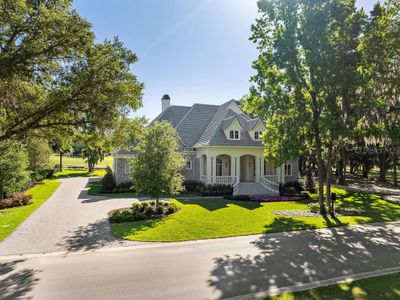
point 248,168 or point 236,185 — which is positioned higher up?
point 248,168

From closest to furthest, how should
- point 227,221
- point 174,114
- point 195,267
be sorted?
1. point 195,267
2. point 227,221
3. point 174,114

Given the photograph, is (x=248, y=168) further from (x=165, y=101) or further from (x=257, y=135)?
(x=165, y=101)

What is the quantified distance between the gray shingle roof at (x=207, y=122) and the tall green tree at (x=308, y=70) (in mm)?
9896

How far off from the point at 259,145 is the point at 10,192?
2213cm

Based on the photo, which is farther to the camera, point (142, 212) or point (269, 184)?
point (269, 184)

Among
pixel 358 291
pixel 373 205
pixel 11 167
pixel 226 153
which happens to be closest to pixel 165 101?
pixel 226 153

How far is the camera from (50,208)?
1908 centimetres

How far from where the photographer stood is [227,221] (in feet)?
48.7

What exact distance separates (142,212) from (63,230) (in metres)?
4.59

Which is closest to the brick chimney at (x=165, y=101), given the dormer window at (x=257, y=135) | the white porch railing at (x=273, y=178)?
the dormer window at (x=257, y=135)

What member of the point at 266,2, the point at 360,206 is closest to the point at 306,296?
the point at 266,2

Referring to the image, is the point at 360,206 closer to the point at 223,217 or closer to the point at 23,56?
the point at 223,217

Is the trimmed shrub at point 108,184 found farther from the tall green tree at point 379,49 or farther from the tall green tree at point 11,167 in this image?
the tall green tree at point 379,49

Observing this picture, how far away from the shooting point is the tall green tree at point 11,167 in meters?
20.3
